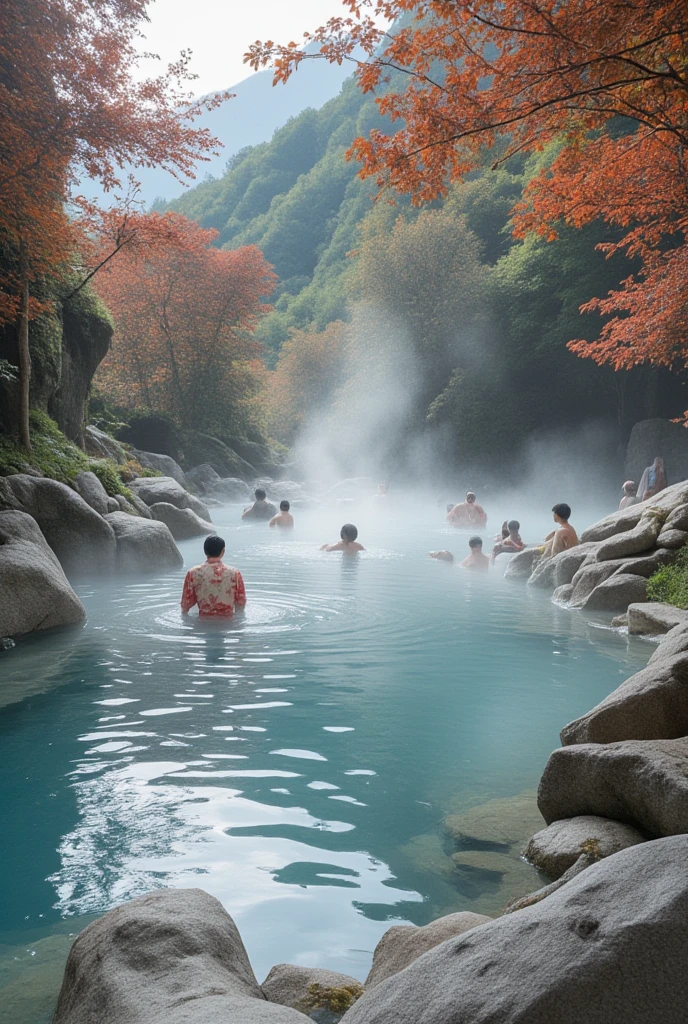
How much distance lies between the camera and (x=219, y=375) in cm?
3925

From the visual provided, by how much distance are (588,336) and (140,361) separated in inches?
774

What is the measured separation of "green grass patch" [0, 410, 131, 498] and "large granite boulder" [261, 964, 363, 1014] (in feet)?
35.0

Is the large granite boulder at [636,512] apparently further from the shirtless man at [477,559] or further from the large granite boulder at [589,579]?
the shirtless man at [477,559]

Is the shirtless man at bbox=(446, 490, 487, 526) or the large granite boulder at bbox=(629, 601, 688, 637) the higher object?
the shirtless man at bbox=(446, 490, 487, 526)

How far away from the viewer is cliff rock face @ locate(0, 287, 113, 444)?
1487 cm

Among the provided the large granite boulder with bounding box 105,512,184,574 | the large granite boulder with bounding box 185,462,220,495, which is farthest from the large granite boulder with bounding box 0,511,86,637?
the large granite boulder with bounding box 185,462,220,495

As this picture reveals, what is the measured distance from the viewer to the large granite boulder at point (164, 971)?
2.25 meters

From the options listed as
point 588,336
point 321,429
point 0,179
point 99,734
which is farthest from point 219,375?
point 99,734

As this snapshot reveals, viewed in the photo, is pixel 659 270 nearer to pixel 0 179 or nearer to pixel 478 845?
pixel 0 179

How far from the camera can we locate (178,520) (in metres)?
18.2

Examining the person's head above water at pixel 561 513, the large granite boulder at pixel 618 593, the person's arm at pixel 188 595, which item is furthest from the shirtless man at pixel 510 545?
the person's arm at pixel 188 595

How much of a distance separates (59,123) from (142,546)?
256 inches

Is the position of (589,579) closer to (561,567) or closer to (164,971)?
(561,567)

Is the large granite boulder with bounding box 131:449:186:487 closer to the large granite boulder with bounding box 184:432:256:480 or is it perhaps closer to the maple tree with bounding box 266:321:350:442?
the large granite boulder with bounding box 184:432:256:480
